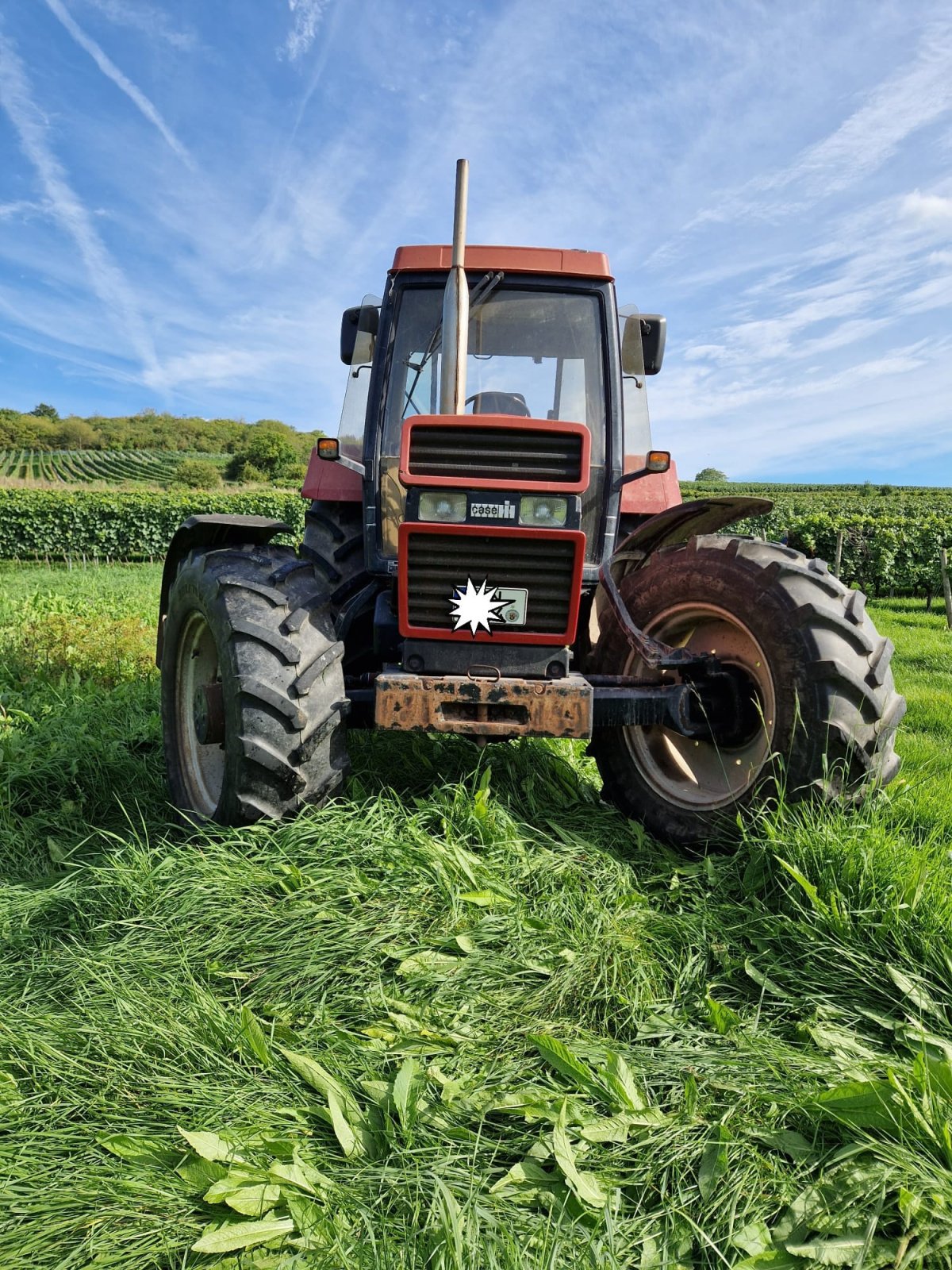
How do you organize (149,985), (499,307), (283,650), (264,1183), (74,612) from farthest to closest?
(74,612)
(499,307)
(283,650)
(149,985)
(264,1183)

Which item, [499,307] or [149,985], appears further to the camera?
[499,307]

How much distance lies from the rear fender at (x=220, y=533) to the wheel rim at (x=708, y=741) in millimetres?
1573

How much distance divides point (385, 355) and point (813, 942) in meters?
2.68

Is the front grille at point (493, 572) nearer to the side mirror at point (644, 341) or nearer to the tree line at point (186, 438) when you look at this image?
the side mirror at point (644, 341)

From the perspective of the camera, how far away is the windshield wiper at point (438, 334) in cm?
357

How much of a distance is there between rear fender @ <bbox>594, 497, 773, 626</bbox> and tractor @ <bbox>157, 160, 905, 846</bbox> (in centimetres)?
1

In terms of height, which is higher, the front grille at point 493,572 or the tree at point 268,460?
the tree at point 268,460

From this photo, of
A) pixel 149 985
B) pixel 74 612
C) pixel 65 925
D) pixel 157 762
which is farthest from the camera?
pixel 74 612

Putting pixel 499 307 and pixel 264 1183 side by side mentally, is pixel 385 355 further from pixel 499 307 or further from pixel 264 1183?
pixel 264 1183

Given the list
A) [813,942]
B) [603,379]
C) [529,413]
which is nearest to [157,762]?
[529,413]

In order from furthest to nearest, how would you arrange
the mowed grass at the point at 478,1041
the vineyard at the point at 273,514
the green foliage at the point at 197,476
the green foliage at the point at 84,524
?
the green foliage at the point at 197,476 < the green foliage at the point at 84,524 < the vineyard at the point at 273,514 < the mowed grass at the point at 478,1041

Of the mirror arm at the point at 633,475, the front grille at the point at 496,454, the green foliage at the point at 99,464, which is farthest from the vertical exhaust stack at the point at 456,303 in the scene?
the green foliage at the point at 99,464

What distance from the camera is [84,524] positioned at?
3198 centimetres

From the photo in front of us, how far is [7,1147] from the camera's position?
1.83m
